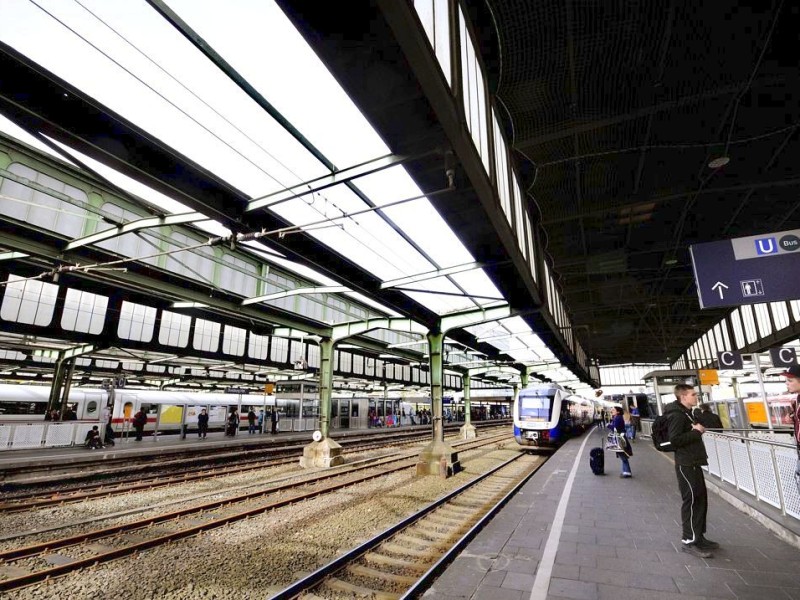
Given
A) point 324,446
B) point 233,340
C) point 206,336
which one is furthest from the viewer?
point 233,340

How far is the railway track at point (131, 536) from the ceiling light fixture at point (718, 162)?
1439 centimetres

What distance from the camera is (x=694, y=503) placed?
4.85 metres

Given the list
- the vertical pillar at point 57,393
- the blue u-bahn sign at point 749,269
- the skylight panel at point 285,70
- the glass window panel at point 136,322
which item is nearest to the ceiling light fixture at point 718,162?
the blue u-bahn sign at point 749,269

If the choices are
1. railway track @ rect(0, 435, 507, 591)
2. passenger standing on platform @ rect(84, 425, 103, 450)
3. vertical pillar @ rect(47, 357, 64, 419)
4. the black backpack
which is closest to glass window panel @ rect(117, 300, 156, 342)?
passenger standing on platform @ rect(84, 425, 103, 450)

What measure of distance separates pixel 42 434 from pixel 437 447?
17717mm

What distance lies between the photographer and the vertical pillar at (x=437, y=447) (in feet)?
43.6

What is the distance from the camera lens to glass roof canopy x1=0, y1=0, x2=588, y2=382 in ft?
13.2

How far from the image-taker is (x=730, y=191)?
46.2 ft

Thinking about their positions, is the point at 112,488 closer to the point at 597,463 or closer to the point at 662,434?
the point at 662,434

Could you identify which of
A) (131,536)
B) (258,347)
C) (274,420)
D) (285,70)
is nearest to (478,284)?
(285,70)

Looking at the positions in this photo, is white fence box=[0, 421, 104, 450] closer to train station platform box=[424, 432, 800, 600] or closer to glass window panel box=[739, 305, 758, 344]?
train station platform box=[424, 432, 800, 600]

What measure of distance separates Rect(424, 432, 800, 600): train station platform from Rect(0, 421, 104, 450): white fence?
20.6 metres

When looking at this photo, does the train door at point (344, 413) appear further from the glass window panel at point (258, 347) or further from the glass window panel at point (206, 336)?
the glass window panel at point (206, 336)

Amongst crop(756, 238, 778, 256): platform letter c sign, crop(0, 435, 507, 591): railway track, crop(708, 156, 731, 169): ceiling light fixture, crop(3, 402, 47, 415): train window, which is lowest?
crop(0, 435, 507, 591): railway track
